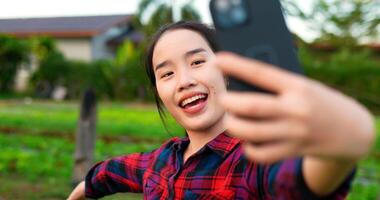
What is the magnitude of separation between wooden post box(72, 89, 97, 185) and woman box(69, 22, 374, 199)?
350 centimetres

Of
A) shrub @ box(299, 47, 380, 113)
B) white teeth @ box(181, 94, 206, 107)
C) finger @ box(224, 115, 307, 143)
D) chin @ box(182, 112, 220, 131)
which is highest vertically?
finger @ box(224, 115, 307, 143)

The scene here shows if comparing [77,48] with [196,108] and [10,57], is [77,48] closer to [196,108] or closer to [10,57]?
[10,57]

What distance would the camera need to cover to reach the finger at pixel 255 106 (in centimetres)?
63

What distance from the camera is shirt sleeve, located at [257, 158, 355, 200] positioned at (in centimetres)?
82

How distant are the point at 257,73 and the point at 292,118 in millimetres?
70

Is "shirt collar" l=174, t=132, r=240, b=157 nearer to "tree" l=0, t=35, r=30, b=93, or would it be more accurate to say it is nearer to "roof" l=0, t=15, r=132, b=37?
"tree" l=0, t=35, r=30, b=93

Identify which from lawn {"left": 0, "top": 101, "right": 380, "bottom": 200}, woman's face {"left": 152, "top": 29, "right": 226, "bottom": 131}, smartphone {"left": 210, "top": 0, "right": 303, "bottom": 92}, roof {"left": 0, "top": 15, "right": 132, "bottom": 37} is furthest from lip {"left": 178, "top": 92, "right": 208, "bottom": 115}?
roof {"left": 0, "top": 15, "right": 132, "bottom": 37}

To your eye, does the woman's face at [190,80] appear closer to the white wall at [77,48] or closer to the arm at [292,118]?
the arm at [292,118]

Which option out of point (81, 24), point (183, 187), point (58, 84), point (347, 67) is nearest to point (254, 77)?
point (183, 187)

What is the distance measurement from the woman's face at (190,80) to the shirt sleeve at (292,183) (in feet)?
1.37

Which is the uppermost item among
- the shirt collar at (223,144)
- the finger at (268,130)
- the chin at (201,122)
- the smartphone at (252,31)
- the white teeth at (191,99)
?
the smartphone at (252,31)

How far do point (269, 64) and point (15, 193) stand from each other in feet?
15.7

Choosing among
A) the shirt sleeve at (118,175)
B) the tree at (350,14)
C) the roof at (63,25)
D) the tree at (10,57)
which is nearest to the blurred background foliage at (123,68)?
the tree at (10,57)

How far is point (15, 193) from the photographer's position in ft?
16.6
